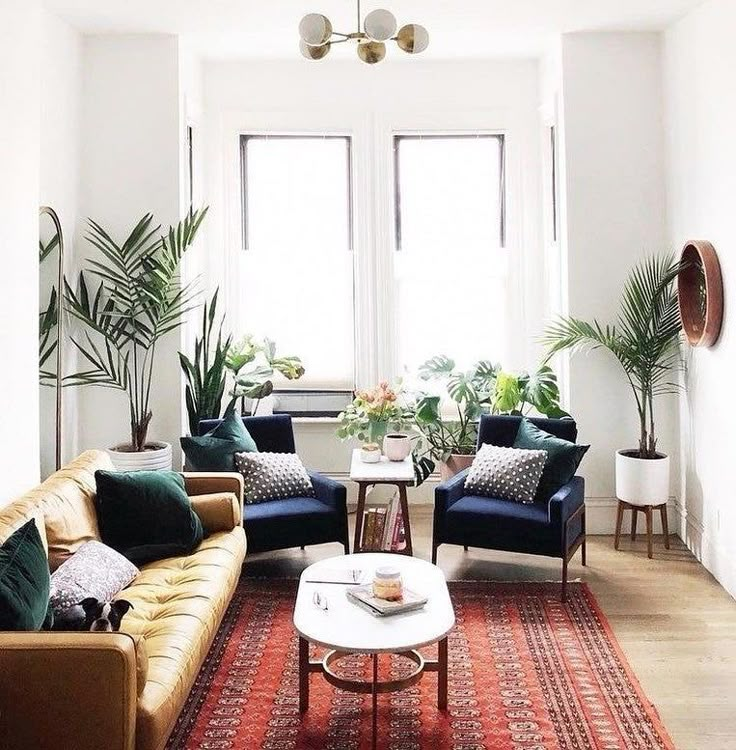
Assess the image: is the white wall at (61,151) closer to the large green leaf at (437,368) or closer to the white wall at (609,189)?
the large green leaf at (437,368)

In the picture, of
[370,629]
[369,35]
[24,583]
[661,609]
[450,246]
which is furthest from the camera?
[450,246]

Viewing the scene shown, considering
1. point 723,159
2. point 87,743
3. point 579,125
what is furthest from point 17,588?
point 579,125

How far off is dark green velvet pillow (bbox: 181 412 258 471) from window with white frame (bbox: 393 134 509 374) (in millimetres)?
1799

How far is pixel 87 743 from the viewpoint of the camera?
7.85ft

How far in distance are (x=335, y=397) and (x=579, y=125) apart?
246 cm

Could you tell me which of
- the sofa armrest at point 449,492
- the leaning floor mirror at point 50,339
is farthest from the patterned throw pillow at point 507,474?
the leaning floor mirror at point 50,339

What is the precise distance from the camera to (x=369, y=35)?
375 centimetres

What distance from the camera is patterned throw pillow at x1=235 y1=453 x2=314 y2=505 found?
188 inches

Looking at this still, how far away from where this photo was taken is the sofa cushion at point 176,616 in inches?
101

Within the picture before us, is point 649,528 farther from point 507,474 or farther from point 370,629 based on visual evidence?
point 370,629

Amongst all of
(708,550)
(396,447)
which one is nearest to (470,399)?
(396,447)

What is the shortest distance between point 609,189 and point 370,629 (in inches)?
137

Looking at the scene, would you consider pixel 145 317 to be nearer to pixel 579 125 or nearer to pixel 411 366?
pixel 411 366

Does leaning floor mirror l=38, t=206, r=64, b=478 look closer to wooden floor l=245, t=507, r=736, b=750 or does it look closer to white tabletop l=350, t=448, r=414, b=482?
wooden floor l=245, t=507, r=736, b=750
